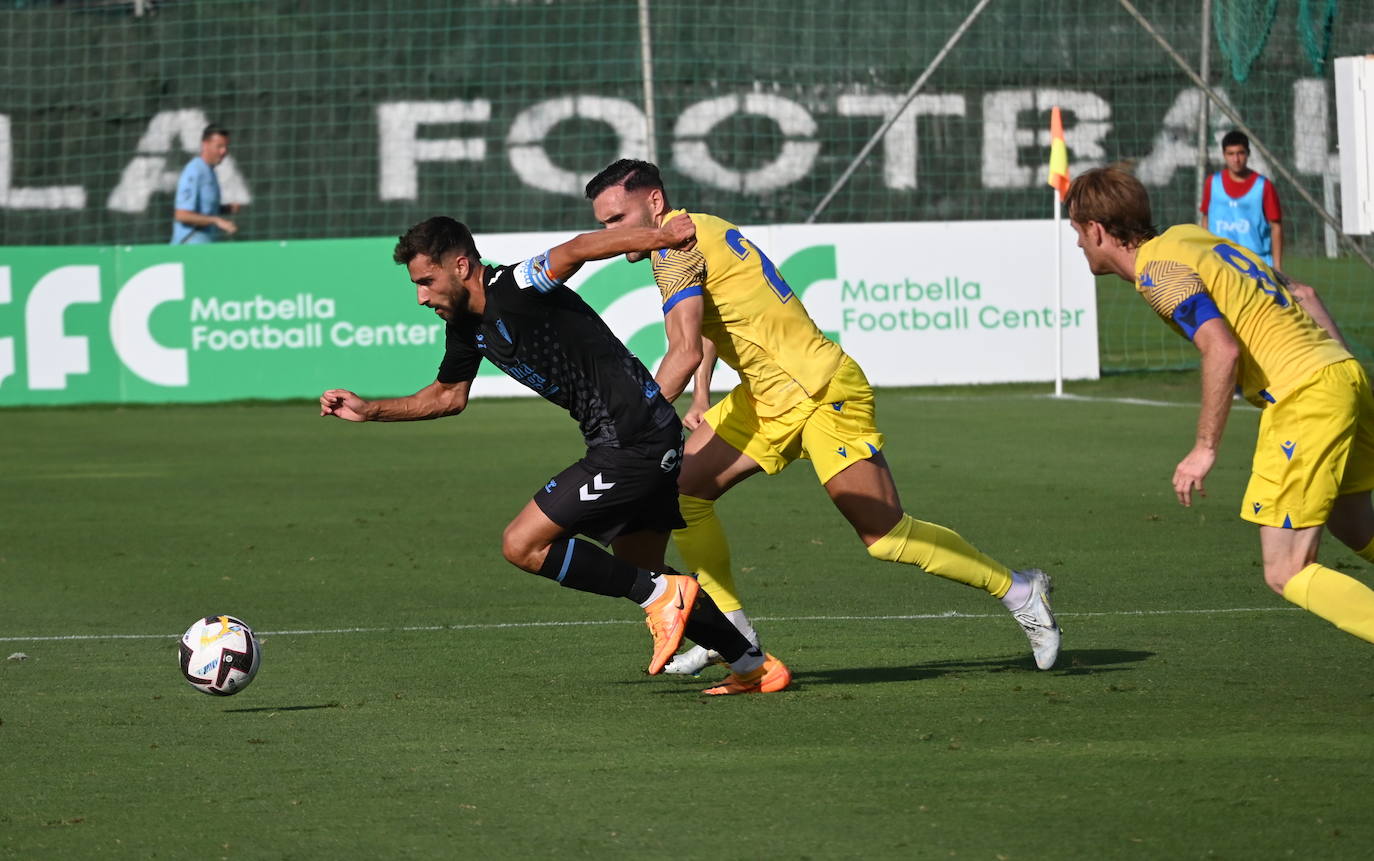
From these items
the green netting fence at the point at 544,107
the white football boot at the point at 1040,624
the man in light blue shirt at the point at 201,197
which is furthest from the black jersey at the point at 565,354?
the green netting fence at the point at 544,107

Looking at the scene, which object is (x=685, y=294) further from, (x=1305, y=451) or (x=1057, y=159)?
(x=1057, y=159)

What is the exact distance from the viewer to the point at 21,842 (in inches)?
190

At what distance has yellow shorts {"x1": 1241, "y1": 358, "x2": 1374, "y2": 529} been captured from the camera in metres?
5.97

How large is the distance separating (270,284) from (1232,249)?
14536 millimetres

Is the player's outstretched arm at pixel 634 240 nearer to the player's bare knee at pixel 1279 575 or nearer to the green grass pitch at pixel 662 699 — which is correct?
the green grass pitch at pixel 662 699

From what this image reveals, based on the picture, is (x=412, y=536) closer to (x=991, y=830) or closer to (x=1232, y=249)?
(x=1232, y=249)

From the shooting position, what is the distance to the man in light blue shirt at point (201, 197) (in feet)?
65.7

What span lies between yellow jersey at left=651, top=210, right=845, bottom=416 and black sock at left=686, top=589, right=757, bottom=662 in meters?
0.83

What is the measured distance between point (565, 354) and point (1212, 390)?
202cm

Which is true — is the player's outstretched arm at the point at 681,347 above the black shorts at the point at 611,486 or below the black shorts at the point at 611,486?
above

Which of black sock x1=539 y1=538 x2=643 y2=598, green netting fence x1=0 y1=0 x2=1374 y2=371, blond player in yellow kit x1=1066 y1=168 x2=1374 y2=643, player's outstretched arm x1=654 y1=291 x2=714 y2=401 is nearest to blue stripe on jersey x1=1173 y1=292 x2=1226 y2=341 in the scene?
blond player in yellow kit x1=1066 y1=168 x2=1374 y2=643

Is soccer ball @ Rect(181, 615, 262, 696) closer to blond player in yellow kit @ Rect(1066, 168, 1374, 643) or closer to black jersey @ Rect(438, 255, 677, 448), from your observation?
black jersey @ Rect(438, 255, 677, 448)

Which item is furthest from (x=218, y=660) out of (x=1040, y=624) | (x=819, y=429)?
(x=1040, y=624)

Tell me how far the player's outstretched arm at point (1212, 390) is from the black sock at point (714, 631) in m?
1.54
